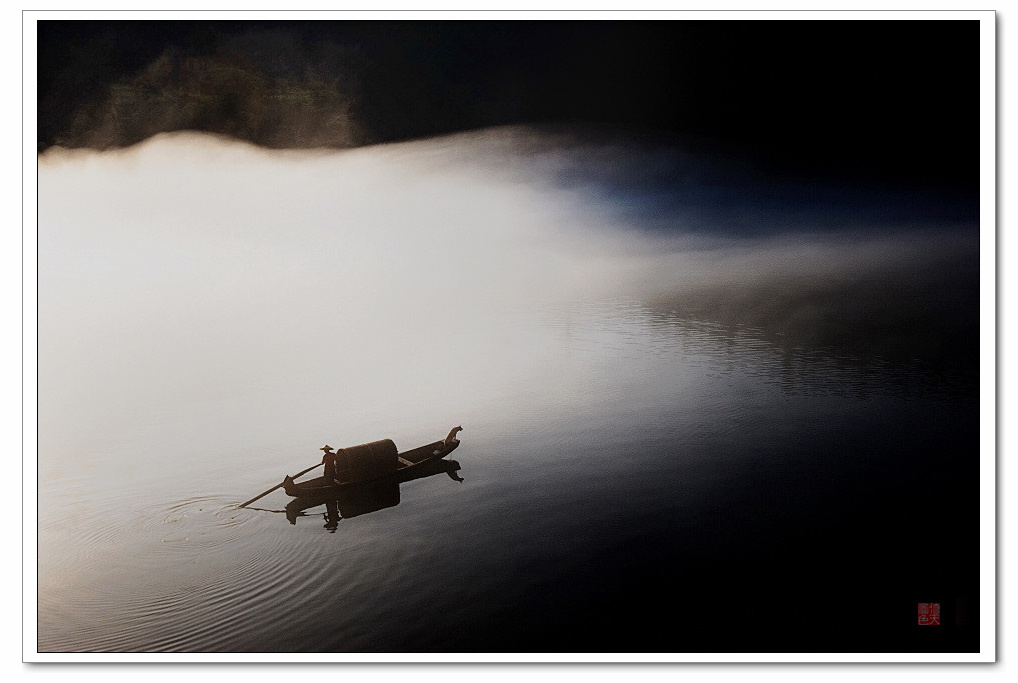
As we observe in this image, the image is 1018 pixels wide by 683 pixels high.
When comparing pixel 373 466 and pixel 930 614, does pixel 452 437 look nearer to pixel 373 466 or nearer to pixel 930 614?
pixel 373 466

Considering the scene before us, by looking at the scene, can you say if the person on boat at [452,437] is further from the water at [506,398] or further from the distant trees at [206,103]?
the distant trees at [206,103]

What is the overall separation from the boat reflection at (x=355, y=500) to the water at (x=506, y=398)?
0.03 metres

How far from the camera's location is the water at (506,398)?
5.54ft

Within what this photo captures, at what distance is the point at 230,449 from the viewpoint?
172 centimetres

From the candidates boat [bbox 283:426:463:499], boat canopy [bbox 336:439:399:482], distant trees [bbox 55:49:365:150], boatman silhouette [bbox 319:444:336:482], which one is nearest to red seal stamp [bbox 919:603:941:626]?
boat [bbox 283:426:463:499]

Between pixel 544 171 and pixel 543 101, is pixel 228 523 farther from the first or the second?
pixel 543 101

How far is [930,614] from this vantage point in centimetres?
171

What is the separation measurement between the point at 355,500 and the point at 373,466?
114 mm

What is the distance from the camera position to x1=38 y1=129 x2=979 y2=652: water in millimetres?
1688

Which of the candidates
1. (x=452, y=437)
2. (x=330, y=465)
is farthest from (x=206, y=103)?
(x=452, y=437)

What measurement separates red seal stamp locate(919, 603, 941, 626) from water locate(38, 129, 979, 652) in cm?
3

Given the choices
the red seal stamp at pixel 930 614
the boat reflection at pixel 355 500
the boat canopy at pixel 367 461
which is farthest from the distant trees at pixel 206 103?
the red seal stamp at pixel 930 614
